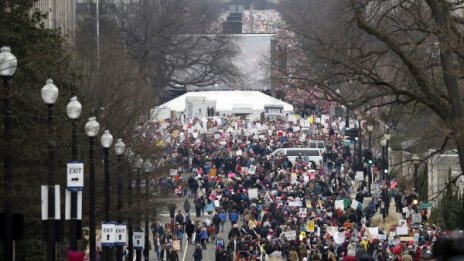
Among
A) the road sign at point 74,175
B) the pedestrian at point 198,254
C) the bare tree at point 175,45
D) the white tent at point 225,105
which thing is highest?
the bare tree at point 175,45

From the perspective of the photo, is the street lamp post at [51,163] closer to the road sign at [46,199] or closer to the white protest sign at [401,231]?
the road sign at [46,199]

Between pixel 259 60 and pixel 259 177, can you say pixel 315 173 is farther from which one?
pixel 259 60

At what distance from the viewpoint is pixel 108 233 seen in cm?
3500

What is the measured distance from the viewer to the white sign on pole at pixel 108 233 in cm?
3481

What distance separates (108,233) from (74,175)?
18.1 ft

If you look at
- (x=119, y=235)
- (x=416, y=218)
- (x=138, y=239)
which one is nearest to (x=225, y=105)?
(x=416, y=218)

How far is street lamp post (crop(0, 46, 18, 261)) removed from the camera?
25906mm

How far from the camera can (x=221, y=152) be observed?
86125mm

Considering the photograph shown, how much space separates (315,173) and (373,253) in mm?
28009

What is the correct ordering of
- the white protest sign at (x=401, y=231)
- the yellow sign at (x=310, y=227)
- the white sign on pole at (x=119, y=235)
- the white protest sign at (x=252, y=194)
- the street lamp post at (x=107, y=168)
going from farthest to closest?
the white protest sign at (x=252, y=194) < the yellow sign at (x=310, y=227) < the white protest sign at (x=401, y=231) < the white sign on pole at (x=119, y=235) < the street lamp post at (x=107, y=168)

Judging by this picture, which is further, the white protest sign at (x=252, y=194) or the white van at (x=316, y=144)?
the white van at (x=316, y=144)

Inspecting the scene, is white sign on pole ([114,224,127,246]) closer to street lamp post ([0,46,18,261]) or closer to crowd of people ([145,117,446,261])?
crowd of people ([145,117,446,261])

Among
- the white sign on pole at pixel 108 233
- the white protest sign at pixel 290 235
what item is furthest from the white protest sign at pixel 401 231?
the white sign on pole at pixel 108 233

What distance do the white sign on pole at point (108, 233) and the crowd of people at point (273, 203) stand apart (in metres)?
5.59
